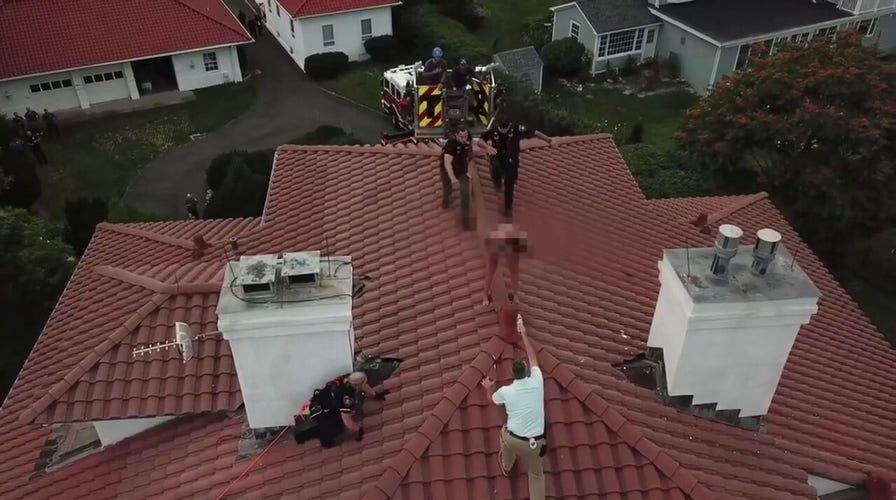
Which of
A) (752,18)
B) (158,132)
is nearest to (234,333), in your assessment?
(158,132)

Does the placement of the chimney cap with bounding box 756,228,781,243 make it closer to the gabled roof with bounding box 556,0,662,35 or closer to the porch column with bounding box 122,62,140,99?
the gabled roof with bounding box 556,0,662,35

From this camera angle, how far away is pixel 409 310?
9562mm

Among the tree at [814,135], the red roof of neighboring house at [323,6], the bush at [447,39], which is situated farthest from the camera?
the bush at [447,39]

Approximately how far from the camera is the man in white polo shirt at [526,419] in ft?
22.7

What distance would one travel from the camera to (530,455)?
274 inches

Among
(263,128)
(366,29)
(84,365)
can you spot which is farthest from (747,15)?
(84,365)

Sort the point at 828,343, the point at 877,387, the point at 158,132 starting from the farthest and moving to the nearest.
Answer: the point at 158,132 → the point at 828,343 → the point at 877,387

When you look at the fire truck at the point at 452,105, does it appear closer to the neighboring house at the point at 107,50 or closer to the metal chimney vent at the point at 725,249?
the metal chimney vent at the point at 725,249

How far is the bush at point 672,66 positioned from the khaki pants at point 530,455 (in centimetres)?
3902

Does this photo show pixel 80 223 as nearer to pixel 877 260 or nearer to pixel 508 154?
pixel 508 154

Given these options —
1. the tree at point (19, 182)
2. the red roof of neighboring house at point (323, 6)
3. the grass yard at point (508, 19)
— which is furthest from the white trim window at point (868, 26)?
the tree at point (19, 182)

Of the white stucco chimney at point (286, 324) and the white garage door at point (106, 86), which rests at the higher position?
the white stucco chimney at point (286, 324)

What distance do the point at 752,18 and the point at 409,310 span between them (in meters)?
38.7

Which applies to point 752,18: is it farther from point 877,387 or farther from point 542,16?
point 877,387
